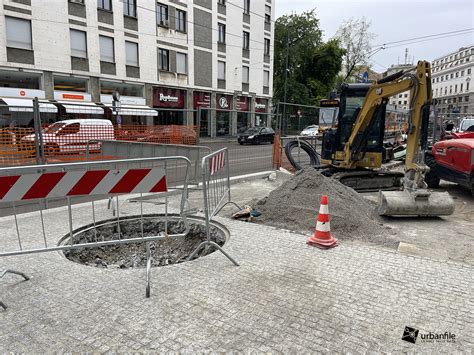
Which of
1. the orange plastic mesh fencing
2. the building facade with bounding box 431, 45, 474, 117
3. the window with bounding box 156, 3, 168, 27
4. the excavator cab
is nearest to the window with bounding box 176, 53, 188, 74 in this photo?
the window with bounding box 156, 3, 168, 27

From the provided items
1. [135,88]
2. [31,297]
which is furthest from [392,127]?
[135,88]

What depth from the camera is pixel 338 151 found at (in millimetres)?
9227

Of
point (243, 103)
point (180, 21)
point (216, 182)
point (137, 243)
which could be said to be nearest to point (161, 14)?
point (180, 21)

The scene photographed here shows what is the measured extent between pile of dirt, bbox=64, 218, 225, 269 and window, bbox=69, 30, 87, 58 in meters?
22.3

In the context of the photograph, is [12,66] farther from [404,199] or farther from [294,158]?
[404,199]

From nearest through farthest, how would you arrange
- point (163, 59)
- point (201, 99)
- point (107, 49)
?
1. point (107, 49)
2. point (163, 59)
3. point (201, 99)

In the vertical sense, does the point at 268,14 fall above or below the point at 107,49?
above

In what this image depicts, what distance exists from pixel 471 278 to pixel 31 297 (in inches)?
A: 184

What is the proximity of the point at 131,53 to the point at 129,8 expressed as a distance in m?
3.38

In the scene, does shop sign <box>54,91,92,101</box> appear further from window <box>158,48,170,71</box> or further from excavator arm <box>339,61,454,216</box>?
excavator arm <box>339,61,454,216</box>

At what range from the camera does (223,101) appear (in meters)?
35.4


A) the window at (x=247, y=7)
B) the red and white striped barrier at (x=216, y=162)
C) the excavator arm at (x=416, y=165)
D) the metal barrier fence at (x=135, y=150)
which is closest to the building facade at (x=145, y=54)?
the window at (x=247, y=7)

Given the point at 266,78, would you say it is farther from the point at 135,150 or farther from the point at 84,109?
the point at 135,150

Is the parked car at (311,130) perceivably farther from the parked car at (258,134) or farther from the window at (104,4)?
the window at (104,4)
